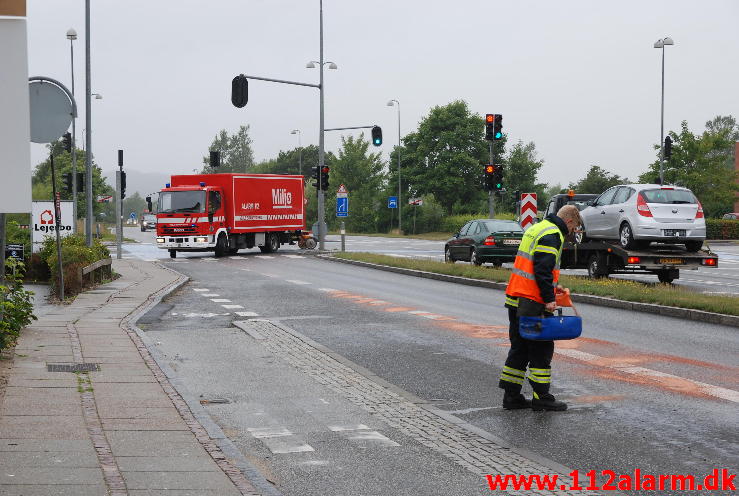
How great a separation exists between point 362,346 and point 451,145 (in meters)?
75.9

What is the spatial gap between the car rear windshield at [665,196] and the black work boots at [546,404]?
1550 cm

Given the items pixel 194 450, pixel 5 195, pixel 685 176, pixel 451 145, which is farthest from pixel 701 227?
pixel 451 145

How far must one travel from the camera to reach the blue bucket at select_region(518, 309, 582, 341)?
26.0ft

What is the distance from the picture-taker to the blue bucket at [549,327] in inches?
Result: 313

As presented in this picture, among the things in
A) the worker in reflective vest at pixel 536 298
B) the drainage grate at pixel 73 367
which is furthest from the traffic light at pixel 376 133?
the worker in reflective vest at pixel 536 298

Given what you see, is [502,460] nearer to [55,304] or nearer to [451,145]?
[55,304]

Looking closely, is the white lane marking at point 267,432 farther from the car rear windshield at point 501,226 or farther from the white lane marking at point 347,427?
the car rear windshield at point 501,226

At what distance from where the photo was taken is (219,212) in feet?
129

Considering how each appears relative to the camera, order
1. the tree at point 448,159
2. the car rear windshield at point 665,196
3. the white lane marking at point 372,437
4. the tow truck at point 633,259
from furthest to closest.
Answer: the tree at point 448,159 → the car rear windshield at point 665,196 → the tow truck at point 633,259 → the white lane marking at point 372,437

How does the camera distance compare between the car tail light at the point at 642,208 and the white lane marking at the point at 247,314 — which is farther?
the car tail light at the point at 642,208

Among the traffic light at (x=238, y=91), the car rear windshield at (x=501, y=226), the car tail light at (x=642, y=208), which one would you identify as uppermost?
the traffic light at (x=238, y=91)

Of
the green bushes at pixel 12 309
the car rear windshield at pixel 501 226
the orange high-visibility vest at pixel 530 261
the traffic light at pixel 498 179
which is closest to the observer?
the orange high-visibility vest at pixel 530 261

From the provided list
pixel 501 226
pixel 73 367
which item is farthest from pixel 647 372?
pixel 501 226

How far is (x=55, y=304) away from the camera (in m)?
17.5
